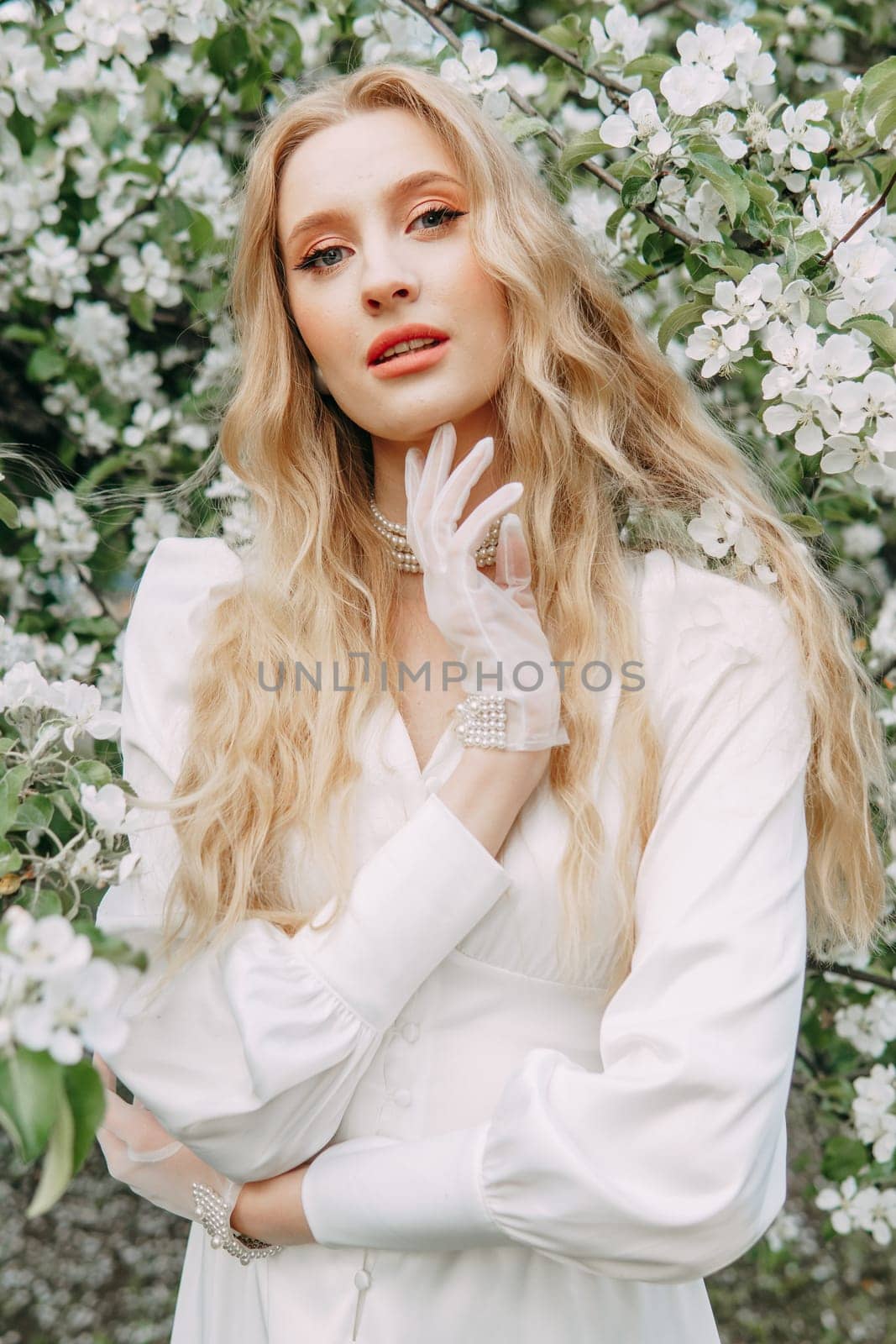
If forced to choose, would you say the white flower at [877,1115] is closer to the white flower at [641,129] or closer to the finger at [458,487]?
the finger at [458,487]

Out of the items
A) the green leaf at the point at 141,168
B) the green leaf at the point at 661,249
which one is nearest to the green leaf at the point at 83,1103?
the green leaf at the point at 661,249

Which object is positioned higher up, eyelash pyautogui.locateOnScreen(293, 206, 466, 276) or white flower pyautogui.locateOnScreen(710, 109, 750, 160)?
white flower pyautogui.locateOnScreen(710, 109, 750, 160)

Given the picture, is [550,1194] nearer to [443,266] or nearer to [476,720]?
[476,720]

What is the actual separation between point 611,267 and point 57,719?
1.17 metres

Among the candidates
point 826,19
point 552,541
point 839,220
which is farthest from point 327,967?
point 826,19

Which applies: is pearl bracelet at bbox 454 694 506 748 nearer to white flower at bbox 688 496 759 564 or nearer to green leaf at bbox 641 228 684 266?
white flower at bbox 688 496 759 564

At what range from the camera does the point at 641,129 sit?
5.46 ft

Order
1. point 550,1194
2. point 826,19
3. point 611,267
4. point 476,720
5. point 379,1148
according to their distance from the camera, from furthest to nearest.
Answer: point 826,19 < point 611,267 < point 476,720 < point 379,1148 < point 550,1194

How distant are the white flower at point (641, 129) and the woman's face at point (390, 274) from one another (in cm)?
21

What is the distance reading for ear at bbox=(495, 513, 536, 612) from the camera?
5.24 ft

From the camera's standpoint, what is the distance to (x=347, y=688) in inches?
67.7

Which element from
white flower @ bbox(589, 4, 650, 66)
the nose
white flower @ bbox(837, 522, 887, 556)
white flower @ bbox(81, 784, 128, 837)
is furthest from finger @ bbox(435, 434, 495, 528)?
white flower @ bbox(837, 522, 887, 556)

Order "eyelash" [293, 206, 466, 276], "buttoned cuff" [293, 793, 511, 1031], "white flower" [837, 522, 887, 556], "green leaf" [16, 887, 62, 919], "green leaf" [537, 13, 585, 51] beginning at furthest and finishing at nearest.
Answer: "white flower" [837, 522, 887, 556]
"green leaf" [537, 13, 585, 51]
"eyelash" [293, 206, 466, 276]
"buttoned cuff" [293, 793, 511, 1031]
"green leaf" [16, 887, 62, 919]

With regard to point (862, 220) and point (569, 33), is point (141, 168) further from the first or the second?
point (862, 220)
